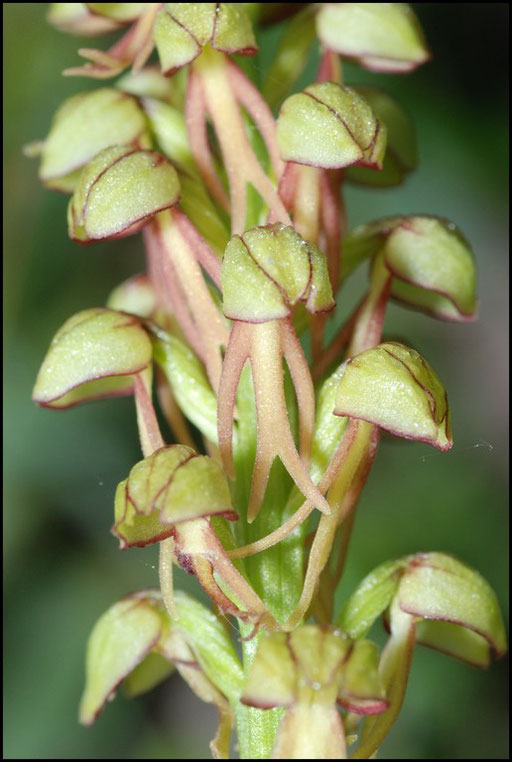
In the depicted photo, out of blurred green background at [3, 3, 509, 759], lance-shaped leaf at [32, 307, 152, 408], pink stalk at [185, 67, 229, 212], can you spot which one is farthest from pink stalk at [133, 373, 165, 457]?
blurred green background at [3, 3, 509, 759]

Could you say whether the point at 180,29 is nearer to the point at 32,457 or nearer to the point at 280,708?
the point at 280,708

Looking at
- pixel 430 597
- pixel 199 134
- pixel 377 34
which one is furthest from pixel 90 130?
pixel 430 597

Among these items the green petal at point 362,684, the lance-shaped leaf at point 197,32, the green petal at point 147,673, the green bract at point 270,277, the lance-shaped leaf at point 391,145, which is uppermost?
the lance-shaped leaf at point 197,32

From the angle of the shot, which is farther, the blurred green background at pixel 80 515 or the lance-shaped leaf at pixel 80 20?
the blurred green background at pixel 80 515

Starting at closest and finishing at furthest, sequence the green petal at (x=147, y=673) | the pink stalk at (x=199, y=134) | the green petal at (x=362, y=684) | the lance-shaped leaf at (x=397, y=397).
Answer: the green petal at (x=362, y=684)
the lance-shaped leaf at (x=397, y=397)
the pink stalk at (x=199, y=134)
the green petal at (x=147, y=673)

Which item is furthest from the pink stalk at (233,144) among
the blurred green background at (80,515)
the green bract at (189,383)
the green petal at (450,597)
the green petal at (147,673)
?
the blurred green background at (80,515)

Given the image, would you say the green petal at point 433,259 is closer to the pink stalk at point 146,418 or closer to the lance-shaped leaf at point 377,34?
the lance-shaped leaf at point 377,34

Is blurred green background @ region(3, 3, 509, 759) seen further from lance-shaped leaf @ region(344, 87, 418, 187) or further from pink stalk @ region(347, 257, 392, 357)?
pink stalk @ region(347, 257, 392, 357)
